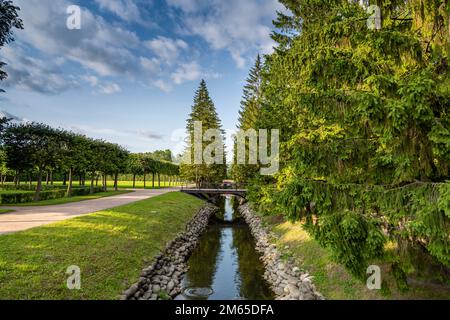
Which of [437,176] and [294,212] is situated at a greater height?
[437,176]

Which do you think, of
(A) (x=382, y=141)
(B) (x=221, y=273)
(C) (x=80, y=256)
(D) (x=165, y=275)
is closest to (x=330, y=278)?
(B) (x=221, y=273)

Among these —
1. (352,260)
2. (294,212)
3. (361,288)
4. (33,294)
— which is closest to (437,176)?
(352,260)

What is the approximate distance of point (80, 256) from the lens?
952cm

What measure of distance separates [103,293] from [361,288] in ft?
25.4

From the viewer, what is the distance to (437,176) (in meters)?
5.98

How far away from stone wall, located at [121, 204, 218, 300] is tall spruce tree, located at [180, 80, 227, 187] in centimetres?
2309

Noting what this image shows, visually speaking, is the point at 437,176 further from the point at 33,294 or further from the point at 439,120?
the point at 33,294

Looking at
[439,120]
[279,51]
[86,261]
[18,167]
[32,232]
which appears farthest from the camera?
[18,167]

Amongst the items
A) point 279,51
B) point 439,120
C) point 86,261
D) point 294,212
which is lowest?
point 86,261

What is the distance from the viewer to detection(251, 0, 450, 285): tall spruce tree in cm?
494

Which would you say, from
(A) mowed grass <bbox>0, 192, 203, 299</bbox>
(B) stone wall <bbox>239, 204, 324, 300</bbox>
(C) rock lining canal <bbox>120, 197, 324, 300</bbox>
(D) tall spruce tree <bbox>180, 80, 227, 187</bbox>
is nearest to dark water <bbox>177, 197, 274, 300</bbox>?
(C) rock lining canal <bbox>120, 197, 324, 300</bbox>

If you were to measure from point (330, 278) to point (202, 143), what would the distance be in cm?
3410

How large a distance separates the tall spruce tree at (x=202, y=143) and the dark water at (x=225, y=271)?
65.7 feet

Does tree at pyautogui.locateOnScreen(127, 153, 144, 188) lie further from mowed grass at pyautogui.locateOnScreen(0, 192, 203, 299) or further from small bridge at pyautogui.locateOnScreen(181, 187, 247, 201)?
mowed grass at pyautogui.locateOnScreen(0, 192, 203, 299)
